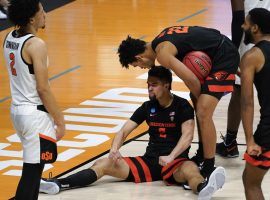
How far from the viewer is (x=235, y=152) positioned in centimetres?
844

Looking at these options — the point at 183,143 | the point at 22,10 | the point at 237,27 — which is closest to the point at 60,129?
the point at 22,10

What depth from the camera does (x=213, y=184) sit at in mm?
7121

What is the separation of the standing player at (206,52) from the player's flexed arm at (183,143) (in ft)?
0.33

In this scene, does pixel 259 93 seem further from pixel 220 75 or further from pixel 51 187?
pixel 51 187

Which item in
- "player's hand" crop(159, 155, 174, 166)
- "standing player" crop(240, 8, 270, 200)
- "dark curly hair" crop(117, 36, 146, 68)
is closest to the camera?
"standing player" crop(240, 8, 270, 200)

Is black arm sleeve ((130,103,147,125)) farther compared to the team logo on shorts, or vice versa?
black arm sleeve ((130,103,147,125))

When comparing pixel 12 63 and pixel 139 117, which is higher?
pixel 12 63

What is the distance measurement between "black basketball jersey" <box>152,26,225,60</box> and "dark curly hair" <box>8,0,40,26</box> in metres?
1.79

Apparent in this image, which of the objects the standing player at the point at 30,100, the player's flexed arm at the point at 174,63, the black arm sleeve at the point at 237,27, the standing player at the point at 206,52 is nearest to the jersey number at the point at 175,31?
the standing player at the point at 206,52

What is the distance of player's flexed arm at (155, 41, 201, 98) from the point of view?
7.18 metres

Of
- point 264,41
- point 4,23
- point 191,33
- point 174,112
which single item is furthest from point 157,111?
point 4,23

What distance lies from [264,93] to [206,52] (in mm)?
1640

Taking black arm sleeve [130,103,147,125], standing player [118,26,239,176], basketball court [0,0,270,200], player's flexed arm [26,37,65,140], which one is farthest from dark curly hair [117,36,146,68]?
player's flexed arm [26,37,65,140]

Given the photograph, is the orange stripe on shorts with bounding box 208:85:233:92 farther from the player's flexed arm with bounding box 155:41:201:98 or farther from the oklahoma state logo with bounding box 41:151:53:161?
the oklahoma state logo with bounding box 41:151:53:161
